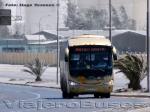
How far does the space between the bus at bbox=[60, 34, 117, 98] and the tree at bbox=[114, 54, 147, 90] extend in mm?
6118

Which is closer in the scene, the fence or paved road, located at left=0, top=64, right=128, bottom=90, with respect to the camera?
paved road, located at left=0, top=64, right=128, bottom=90

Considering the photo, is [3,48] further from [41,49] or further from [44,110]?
[44,110]

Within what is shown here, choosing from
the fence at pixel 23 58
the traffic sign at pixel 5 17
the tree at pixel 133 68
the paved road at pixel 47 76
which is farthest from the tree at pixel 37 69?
the fence at pixel 23 58

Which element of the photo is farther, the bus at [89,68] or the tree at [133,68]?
the tree at [133,68]

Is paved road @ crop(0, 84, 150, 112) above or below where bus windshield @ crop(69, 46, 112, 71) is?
below

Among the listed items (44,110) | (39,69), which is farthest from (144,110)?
(39,69)

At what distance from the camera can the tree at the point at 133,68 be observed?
4091cm

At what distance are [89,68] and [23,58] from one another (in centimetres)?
7611

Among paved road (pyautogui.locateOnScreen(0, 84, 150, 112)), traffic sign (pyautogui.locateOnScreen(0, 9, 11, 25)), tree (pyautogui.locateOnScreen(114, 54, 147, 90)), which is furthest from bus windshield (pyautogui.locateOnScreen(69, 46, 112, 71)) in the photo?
traffic sign (pyautogui.locateOnScreen(0, 9, 11, 25))

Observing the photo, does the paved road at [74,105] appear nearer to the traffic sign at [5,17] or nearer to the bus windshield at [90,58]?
the bus windshield at [90,58]

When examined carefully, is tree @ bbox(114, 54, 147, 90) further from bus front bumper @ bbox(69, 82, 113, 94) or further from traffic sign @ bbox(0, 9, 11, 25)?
traffic sign @ bbox(0, 9, 11, 25)

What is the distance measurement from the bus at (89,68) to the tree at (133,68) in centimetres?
612

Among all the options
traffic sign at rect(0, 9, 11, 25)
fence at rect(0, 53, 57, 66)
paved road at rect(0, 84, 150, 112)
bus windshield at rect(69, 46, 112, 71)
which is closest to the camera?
paved road at rect(0, 84, 150, 112)

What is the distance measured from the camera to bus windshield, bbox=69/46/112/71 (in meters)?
34.7
